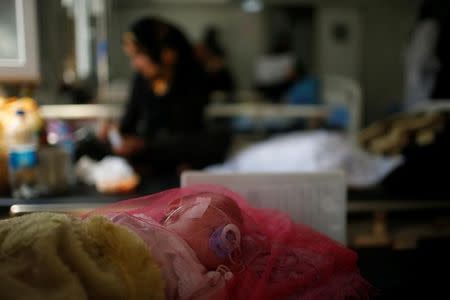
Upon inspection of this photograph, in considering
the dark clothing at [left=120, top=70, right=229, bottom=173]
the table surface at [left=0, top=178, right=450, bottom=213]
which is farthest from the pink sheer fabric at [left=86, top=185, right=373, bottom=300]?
the dark clothing at [left=120, top=70, right=229, bottom=173]

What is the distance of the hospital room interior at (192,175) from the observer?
29.7 inches

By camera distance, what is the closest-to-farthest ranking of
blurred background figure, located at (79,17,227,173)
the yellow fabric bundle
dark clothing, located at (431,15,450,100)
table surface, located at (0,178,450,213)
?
the yellow fabric bundle
table surface, located at (0,178,450,213)
blurred background figure, located at (79,17,227,173)
dark clothing, located at (431,15,450,100)

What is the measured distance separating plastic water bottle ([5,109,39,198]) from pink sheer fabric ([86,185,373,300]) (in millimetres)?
807

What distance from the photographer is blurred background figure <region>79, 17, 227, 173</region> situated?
204 centimetres

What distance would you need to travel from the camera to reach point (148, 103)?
2.30 m

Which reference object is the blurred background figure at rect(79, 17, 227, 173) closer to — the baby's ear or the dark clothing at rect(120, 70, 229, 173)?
the dark clothing at rect(120, 70, 229, 173)

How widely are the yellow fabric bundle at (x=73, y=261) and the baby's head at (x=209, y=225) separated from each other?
4.5 inches

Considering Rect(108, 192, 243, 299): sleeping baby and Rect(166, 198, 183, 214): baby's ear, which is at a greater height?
Answer: Rect(166, 198, 183, 214): baby's ear

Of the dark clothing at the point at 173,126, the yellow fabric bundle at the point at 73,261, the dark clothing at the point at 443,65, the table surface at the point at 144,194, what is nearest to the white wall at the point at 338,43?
the dark clothing at the point at 443,65

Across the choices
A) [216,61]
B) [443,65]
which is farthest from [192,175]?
[216,61]

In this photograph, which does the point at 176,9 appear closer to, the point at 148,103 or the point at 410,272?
the point at 148,103

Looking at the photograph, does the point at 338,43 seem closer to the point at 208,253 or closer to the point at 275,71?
the point at 275,71

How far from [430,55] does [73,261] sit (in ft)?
9.71

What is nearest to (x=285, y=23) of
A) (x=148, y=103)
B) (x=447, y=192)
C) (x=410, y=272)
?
(x=148, y=103)
